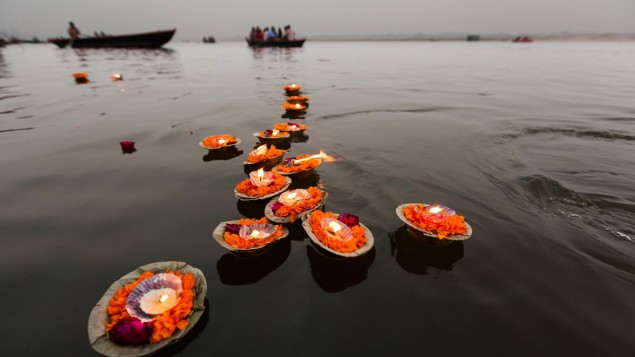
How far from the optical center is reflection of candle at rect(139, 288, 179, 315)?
2.68m

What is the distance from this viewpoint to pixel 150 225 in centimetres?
466

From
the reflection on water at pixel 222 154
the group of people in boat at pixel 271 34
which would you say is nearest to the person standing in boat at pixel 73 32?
the group of people in boat at pixel 271 34

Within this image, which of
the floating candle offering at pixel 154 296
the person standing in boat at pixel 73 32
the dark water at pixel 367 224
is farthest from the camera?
the person standing in boat at pixel 73 32

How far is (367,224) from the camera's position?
4.66 metres

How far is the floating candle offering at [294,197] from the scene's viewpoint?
170 inches

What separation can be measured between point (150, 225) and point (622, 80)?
25836 mm

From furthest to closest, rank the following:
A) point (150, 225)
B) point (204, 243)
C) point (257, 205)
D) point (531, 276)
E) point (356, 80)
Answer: point (356, 80) → point (257, 205) → point (150, 225) → point (204, 243) → point (531, 276)

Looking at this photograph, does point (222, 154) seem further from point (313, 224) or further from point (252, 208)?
point (313, 224)

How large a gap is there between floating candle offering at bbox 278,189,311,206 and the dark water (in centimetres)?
50

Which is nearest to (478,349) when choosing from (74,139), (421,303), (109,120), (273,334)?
(421,303)

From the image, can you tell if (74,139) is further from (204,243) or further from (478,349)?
(478,349)

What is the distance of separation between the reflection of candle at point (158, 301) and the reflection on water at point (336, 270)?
5.34ft

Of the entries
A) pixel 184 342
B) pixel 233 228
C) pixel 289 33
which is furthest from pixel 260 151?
pixel 289 33

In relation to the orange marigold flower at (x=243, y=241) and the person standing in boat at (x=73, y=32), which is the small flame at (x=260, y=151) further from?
the person standing in boat at (x=73, y=32)
